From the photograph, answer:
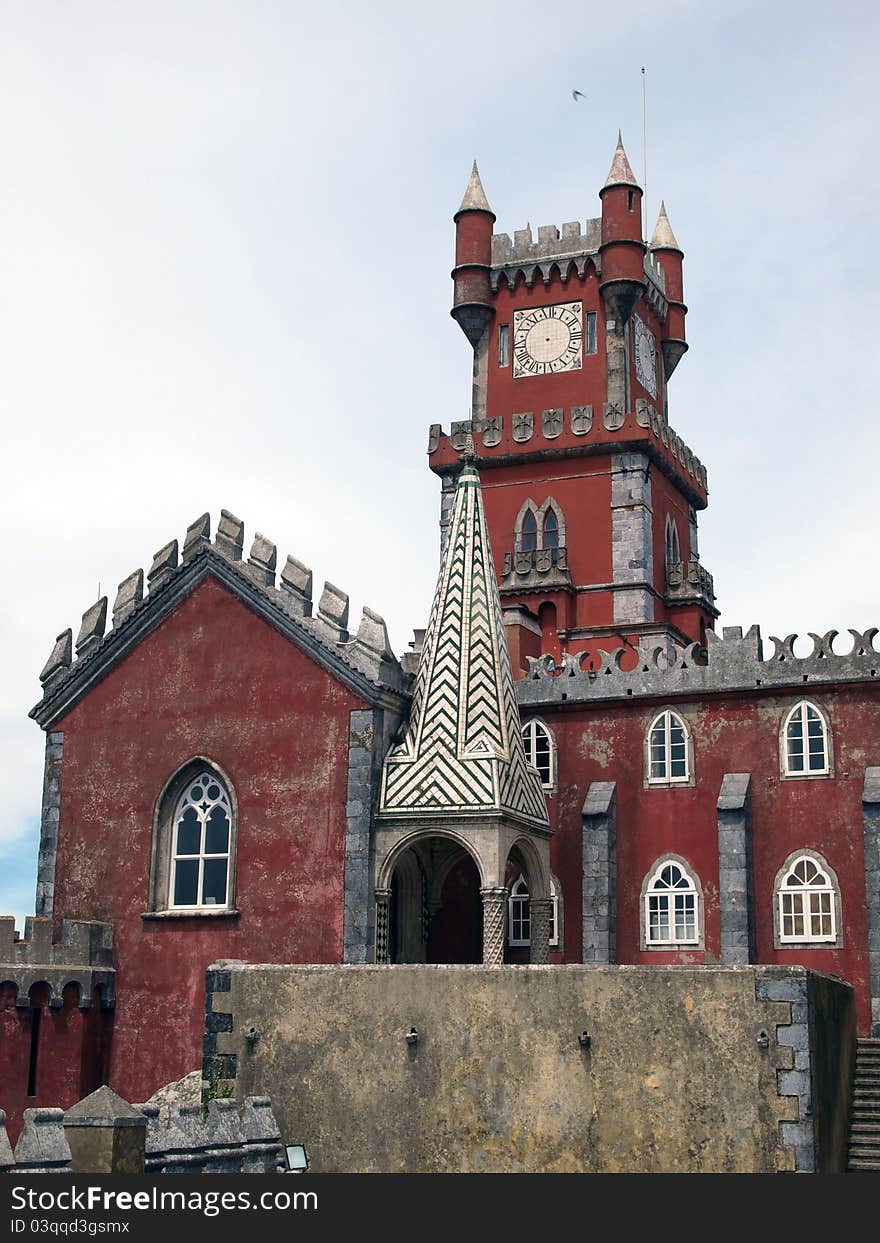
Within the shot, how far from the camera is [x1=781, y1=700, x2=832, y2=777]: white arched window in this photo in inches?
1211

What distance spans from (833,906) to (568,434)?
17791 mm

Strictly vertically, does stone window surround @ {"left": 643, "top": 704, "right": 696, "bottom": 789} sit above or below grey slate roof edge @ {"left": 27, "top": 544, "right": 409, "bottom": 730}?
below

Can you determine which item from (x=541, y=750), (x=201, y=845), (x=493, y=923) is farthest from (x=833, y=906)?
(x=201, y=845)

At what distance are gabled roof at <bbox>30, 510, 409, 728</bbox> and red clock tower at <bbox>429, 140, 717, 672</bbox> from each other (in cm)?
1148

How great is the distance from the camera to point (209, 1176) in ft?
62.3

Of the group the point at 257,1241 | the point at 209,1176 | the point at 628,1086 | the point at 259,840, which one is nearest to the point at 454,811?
the point at 259,840

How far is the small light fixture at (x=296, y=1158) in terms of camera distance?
852 inches

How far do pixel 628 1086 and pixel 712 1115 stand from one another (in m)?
1.08

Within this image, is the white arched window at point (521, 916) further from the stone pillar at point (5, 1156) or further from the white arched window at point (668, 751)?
the stone pillar at point (5, 1156)

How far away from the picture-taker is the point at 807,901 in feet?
99.4

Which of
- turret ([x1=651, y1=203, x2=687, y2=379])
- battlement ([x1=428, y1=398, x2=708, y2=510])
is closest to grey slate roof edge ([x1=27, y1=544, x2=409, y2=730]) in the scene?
battlement ([x1=428, y1=398, x2=708, y2=510])

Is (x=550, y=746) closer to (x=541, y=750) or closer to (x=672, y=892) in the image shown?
(x=541, y=750)

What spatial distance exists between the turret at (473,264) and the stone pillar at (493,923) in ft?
74.0

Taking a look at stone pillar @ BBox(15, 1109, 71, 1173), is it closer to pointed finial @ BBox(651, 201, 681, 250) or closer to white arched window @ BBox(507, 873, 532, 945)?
white arched window @ BBox(507, 873, 532, 945)
